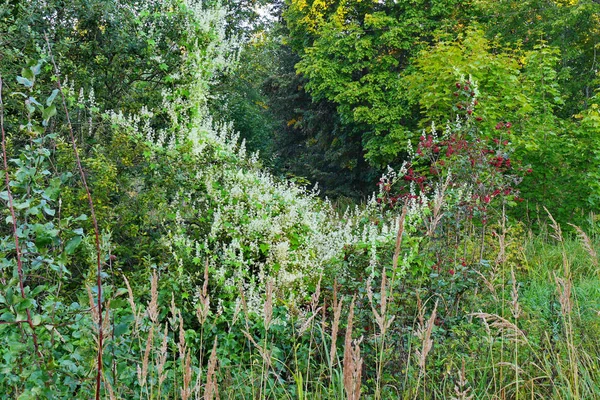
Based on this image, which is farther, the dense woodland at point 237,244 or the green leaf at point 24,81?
the dense woodland at point 237,244

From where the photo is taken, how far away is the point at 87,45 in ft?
16.2

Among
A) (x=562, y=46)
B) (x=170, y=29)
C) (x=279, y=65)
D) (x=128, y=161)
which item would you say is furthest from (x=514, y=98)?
(x=279, y=65)

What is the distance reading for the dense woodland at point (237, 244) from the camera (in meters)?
1.80

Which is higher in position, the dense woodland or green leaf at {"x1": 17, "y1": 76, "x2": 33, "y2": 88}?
green leaf at {"x1": 17, "y1": 76, "x2": 33, "y2": 88}

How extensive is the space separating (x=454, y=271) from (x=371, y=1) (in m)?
12.2

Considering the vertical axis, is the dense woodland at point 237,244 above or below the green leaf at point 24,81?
below

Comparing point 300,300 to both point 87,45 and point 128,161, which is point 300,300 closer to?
point 128,161

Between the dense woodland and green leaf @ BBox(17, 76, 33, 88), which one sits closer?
green leaf @ BBox(17, 76, 33, 88)

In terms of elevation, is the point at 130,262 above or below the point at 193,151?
below

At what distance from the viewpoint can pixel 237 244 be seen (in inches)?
150

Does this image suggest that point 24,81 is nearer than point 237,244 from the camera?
Yes

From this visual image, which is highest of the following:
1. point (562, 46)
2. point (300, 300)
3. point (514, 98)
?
point (562, 46)

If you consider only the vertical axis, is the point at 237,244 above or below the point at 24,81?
below

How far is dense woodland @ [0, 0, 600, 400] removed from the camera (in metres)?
1.80
